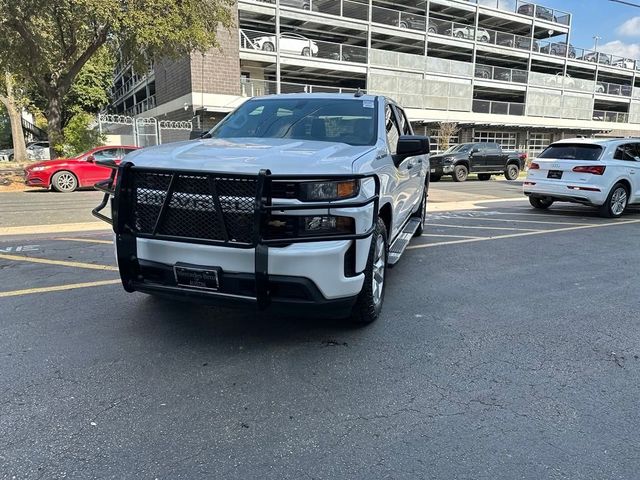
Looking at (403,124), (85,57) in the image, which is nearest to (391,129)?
(403,124)

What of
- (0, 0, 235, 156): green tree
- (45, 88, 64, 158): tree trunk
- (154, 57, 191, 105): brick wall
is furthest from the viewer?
(154, 57, 191, 105): brick wall

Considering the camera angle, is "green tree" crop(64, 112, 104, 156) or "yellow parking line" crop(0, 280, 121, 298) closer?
"yellow parking line" crop(0, 280, 121, 298)

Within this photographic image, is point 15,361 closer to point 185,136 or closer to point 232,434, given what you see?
point 232,434

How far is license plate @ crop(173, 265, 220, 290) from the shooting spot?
3250 millimetres

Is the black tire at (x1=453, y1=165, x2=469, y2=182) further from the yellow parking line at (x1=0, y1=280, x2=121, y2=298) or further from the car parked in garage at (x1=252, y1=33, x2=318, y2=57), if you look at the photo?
the yellow parking line at (x1=0, y1=280, x2=121, y2=298)

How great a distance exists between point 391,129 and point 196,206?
274 centimetres

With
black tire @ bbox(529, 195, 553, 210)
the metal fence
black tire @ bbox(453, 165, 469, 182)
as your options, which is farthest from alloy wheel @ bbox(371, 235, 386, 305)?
the metal fence

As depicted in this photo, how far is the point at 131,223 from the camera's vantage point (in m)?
3.46

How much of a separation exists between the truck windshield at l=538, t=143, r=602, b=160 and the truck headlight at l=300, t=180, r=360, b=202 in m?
8.71

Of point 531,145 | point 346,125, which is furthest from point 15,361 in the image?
point 531,145

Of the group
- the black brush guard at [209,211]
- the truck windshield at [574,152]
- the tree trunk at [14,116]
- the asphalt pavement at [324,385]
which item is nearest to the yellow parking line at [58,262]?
the asphalt pavement at [324,385]

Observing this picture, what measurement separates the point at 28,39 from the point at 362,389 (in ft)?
55.1

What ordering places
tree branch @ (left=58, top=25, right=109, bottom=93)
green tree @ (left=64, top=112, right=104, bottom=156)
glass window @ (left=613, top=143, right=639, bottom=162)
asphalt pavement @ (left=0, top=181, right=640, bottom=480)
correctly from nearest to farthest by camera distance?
asphalt pavement @ (left=0, top=181, right=640, bottom=480) → glass window @ (left=613, top=143, right=639, bottom=162) → tree branch @ (left=58, top=25, right=109, bottom=93) → green tree @ (left=64, top=112, right=104, bottom=156)

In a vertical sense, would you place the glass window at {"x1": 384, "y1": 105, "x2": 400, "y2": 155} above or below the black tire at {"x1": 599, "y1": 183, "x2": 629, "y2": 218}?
above
